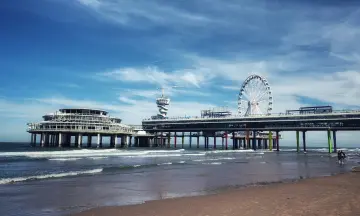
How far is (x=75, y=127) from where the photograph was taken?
104m

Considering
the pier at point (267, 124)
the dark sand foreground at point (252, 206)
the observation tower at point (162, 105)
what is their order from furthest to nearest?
the observation tower at point (162, 105), the pier at point (267, 124), the dark sand foreground at point (252, 206)

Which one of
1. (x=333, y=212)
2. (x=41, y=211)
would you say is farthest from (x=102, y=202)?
(x=333, y=212)

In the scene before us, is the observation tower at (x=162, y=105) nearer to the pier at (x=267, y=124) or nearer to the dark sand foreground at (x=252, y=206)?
the pier at (x=267, y=124)

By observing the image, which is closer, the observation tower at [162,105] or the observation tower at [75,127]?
the observation tower at [75,127]

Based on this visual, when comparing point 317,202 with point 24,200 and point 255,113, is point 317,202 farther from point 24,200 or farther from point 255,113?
point 255,113

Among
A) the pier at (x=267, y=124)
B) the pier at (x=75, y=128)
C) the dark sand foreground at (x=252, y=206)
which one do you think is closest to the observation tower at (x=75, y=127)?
the pier at (x=75, y=128)

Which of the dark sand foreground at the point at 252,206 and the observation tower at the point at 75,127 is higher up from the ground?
the observation tower at the point at 75,127

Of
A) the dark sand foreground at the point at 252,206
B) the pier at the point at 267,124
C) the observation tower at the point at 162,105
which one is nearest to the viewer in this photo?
the dark sand foreground at the point at 252,206

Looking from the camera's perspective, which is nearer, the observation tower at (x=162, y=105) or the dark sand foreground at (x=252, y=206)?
the dark sand foreground at (x=252, y=206)

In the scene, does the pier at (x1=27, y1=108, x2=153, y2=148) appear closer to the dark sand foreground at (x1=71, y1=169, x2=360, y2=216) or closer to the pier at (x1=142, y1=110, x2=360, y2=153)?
the pier at (x1=142, y1=110, x2=360, y2=153)

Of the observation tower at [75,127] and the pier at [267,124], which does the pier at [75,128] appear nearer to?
the observation tower at [75,127]

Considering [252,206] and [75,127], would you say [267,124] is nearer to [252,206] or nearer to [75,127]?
[75,127]

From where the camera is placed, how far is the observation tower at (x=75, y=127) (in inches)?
4114

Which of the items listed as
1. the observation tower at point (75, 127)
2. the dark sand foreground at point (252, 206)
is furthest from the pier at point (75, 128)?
the dark sand foreground at point (252, 206)
